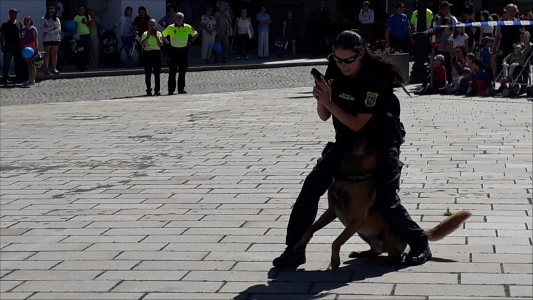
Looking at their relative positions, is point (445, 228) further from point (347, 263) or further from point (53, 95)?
point (53, 95)

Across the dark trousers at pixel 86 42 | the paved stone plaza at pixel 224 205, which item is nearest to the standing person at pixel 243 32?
the dark trousers at pixel 86 42

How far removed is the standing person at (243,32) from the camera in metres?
29.6

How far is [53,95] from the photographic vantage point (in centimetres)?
2047

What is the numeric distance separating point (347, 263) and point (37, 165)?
5.57 meters

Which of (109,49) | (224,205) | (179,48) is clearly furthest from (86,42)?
(224,205)

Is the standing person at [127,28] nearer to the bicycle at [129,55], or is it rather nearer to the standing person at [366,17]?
the bicycle at [129,55]

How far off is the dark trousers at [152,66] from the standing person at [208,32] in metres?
7.81

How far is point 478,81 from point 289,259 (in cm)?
1194

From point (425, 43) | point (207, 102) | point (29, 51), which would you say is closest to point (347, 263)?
point (207, 102)

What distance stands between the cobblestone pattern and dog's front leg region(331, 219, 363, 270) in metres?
13.8

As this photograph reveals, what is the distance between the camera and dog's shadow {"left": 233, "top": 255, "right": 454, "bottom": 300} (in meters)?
5.67

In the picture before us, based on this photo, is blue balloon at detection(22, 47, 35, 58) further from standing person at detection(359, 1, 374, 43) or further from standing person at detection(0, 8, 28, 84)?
standing person at detection(359, 1, 374, 43)

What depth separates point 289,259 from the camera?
20.2 feet

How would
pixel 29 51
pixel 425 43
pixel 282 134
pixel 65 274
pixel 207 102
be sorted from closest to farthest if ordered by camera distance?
1. pixel 65 274
2. pixel 282 134
3. pixel 207 102
4. pixel 425 43
5. pixel 29 51
